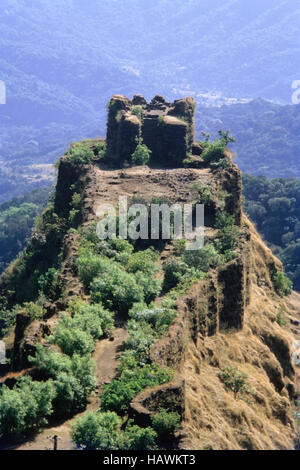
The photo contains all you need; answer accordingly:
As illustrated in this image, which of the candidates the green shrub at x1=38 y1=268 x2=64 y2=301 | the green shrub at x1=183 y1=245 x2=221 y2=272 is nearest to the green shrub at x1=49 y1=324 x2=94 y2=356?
the green shrub at x1=38 y1=268 x2=64 y2=301

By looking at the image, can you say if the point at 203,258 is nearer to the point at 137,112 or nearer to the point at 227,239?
the point at 227,239

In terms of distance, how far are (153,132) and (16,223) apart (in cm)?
6709

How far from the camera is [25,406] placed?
1633cm

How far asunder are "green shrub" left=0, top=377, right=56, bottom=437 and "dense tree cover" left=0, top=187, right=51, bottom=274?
68.9 m

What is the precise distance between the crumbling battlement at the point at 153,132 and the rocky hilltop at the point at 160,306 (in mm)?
66

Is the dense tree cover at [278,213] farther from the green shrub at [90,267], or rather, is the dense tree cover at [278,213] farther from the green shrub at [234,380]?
the green shrub at [234,380]

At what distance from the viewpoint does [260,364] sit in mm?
27031

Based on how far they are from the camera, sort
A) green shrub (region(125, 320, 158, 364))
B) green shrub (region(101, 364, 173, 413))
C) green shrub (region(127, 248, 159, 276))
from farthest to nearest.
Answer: green shrub (region(127, 248, 159, 276)), green shrub (region(125, 320, 158, 364)), green shrub (region(101, 364, 173, 413))

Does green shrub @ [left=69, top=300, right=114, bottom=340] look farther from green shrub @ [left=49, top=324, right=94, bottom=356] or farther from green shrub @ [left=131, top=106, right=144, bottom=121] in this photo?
green shrub @ [left=131, top=106, right=144, bottom=121]

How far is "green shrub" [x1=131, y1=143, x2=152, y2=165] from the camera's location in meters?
40.0

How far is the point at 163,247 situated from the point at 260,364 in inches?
248

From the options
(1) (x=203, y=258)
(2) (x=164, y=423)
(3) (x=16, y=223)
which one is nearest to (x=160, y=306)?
(1) (x=203, y=258)

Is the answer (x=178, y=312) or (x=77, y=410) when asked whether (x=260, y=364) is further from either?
(x=77, y=410)

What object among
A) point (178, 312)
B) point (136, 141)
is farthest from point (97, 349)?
point (136, 141)
